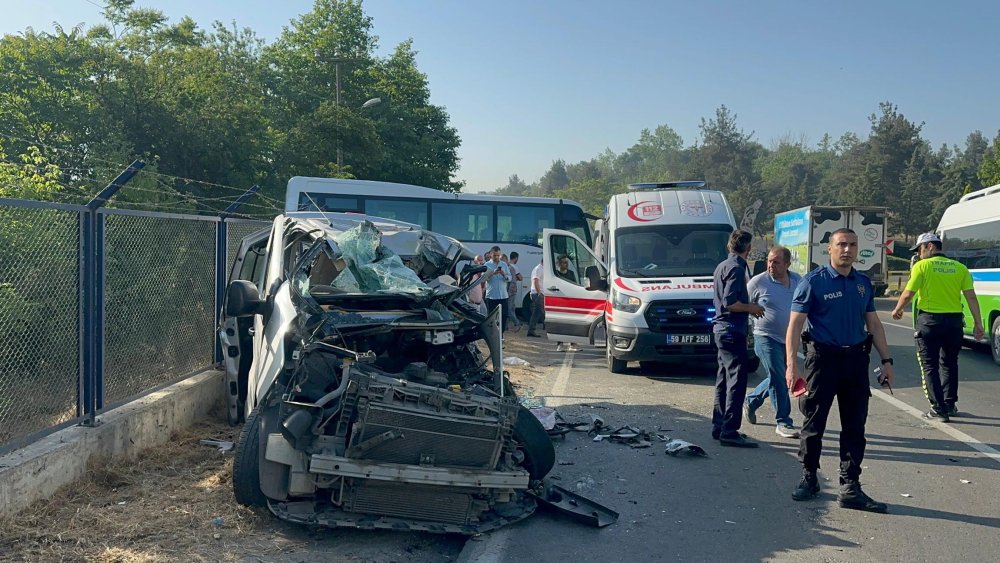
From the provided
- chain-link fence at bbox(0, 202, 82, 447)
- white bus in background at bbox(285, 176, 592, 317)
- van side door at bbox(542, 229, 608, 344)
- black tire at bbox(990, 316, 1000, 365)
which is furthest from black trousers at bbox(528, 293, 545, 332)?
chain-link fence at bbox(0, 202, 82, 447)

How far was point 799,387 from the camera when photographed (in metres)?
5.48

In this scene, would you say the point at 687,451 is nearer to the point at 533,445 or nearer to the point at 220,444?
the point at 533,445

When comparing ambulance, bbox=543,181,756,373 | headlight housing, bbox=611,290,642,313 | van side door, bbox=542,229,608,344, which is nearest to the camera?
ambulance, bbox=543,181,756,373

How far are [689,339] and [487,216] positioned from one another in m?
11.7

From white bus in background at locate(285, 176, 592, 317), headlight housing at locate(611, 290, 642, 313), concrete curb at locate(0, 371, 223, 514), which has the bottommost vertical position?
concrete curb at locate(0, 371, 223, 514)

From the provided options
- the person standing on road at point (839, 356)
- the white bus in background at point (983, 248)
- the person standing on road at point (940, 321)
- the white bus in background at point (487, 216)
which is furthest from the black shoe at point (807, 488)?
the white bus in background at point (487, 216)

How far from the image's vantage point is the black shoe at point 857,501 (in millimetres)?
5246

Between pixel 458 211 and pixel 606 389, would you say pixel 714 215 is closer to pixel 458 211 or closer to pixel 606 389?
pixel 606 389

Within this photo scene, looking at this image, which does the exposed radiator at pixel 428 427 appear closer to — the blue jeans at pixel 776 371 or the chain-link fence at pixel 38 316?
the chain-link fence at pixel 38 316

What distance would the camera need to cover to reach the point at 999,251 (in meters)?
13.2

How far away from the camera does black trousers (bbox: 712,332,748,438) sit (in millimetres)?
6984

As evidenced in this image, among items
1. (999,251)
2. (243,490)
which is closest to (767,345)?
(243,490)

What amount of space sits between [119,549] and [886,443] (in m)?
6.36

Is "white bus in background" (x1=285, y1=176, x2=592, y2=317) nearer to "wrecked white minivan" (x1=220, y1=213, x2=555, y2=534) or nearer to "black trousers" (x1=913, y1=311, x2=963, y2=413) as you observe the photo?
"black trousers" (x1=913, y1=311, x2=963, y2=413)
